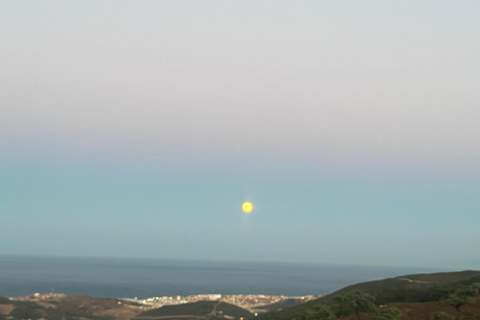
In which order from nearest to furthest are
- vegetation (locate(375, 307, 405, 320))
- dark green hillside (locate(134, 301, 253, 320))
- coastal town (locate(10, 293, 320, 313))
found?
vegetation (locate(375, 307, 405, 320))
dark green hillside (locate(134, 301, 253, 320))
coastal town (locate(10, 293, 320, 313))

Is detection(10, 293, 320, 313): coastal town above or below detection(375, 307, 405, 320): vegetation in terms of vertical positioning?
below

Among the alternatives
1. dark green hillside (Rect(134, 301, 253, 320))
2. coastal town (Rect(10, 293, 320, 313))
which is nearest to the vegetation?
dark green hillside (Rect(134, 301, 253, 320))

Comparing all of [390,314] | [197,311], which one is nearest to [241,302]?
[197,311]

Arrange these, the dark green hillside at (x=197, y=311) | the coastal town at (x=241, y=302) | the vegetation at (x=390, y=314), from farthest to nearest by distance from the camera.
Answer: the coastal town at (x=241, y=302), the dark green hillside at (x=197, y=311), the vegetation at (x=390, y=314)

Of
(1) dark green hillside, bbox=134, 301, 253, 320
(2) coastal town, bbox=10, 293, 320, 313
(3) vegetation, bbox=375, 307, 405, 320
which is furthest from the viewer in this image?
(2) coastal town, bbox=10, 293, 320, 313

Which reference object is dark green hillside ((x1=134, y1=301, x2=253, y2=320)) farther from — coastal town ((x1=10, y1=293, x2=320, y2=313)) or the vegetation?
the vegetation

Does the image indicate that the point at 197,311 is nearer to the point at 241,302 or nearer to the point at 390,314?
the point at 241,302

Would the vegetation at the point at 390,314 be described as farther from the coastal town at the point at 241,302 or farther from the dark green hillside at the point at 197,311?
the coastal town at the point at 241,302

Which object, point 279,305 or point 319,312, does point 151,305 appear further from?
point 319,312

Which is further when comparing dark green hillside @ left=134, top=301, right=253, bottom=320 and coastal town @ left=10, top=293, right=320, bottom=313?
coastal town @ left=10, top=293, right=320, bottom=313

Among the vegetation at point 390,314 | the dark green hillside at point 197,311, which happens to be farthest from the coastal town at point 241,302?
the vegetation at point 390,314
